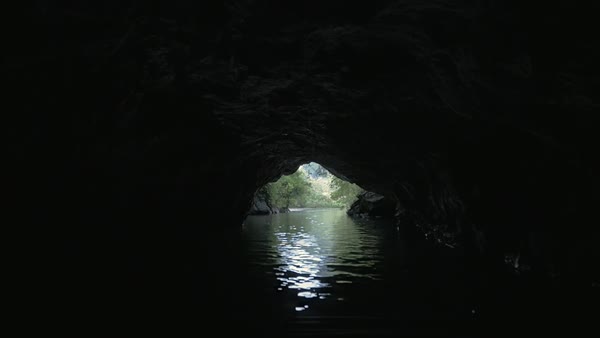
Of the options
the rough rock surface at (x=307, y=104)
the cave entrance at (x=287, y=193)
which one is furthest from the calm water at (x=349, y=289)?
the cave entrance at (x=287, y=193)

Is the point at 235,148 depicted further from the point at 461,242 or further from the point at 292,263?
the point at 461,242

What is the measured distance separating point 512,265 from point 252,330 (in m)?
8.67

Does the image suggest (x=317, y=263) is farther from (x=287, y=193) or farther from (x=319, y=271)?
(x=287, y=193)

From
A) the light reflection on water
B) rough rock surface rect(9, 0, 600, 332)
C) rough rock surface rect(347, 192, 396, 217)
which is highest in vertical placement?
rough rock surface rect(9, 0, 600, 332)

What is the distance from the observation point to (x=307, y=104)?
11555 mm

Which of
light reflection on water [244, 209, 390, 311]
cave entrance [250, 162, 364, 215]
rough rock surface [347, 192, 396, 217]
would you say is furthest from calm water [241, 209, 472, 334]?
cave entrance [250, 162, 364, 215]

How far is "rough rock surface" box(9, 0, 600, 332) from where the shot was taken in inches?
241

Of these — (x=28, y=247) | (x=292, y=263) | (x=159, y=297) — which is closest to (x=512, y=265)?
(x=292, y=263)

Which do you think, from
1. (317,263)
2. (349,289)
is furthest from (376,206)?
(349,289)

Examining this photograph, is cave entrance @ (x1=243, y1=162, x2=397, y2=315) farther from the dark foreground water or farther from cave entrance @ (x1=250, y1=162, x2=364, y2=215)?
cave entrance @ (x1=250, y1=162, x2=364, y2=215)

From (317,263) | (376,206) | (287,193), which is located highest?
(287,193)

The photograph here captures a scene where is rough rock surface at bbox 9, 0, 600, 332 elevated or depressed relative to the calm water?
elevated

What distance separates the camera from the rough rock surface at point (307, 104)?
6133 mm

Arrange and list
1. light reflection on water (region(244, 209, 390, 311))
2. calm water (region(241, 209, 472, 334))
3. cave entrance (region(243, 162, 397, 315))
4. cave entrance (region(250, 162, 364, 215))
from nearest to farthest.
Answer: calm water (region(241, 209, 472, 334)) → cave entrance (region(243, 162, 397, 315)) → light reflection on water (region(244, 209, 390, 311)) → cave entrance (region(250, 162, 364, 215))
